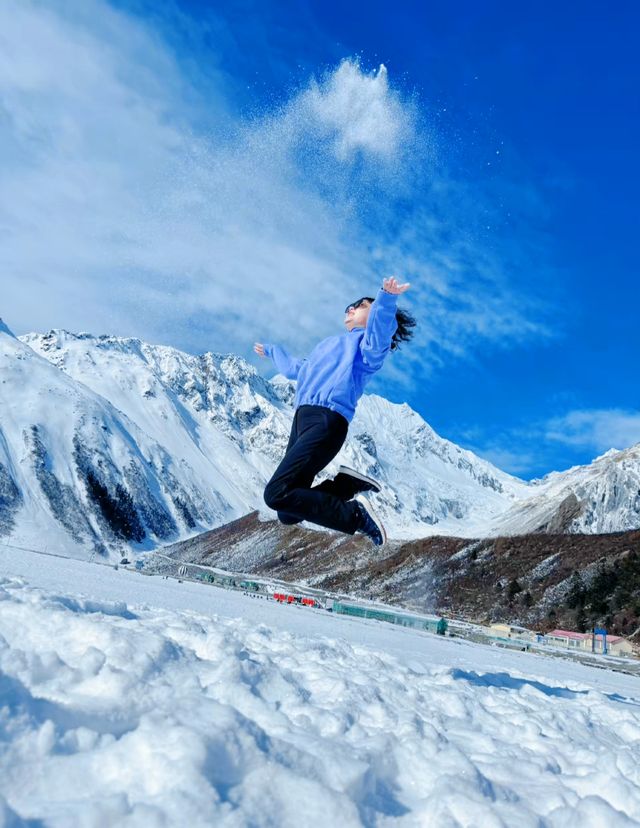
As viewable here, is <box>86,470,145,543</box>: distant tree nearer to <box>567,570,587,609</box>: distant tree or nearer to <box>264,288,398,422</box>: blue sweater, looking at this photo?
<box>567,570,587,609</box>: distant tree

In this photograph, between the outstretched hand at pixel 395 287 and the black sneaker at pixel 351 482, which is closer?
the outstretched hand at pixel 395 287

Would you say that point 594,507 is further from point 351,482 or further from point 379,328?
point 379,328

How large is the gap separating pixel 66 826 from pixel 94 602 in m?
3.42

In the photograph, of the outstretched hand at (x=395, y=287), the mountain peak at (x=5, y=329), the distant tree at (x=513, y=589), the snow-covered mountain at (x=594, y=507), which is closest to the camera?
the outstretched hand at (x=395, y=287)

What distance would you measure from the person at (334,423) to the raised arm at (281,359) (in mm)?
336

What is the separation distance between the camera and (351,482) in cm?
638

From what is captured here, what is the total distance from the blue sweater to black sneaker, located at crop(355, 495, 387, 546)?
0.93 meters

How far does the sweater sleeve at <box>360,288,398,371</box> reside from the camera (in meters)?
5.49

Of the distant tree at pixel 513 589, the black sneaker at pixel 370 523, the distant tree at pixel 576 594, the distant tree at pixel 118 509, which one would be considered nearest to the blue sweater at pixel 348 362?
the black sneaker at pixel 370 523

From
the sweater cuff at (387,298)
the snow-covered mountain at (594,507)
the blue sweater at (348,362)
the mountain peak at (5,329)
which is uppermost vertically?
the mountain peak at (5,329)

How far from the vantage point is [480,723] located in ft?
11.8

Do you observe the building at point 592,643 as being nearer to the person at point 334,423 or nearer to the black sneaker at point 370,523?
the black sneaker at point 370,523

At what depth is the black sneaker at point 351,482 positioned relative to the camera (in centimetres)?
630

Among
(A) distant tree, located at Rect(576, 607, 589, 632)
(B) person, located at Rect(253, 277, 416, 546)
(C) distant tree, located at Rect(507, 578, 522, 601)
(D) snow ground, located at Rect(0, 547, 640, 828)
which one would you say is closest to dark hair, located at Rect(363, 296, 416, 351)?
(B) person, located at Rect(253, 277, 416, 546)
